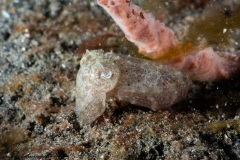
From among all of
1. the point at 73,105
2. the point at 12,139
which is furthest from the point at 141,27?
the point at 12,139

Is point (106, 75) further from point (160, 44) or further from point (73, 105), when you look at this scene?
point (160, 44)

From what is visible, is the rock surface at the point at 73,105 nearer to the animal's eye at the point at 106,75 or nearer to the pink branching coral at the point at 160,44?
the pink branching coral at the point at 160,44

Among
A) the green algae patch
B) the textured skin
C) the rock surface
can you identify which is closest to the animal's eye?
the textured skin

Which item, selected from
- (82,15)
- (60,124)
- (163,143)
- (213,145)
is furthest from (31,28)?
(213,145)

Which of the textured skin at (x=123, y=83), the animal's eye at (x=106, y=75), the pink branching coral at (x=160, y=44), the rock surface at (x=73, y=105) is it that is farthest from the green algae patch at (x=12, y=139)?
the pink branching coral at (x=160, y=44)

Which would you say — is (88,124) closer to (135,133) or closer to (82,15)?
(135,133)

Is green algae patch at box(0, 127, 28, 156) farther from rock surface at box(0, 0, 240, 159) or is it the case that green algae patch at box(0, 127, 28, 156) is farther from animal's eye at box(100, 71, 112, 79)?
animal's eye at box(100, 71, 112, 79)
